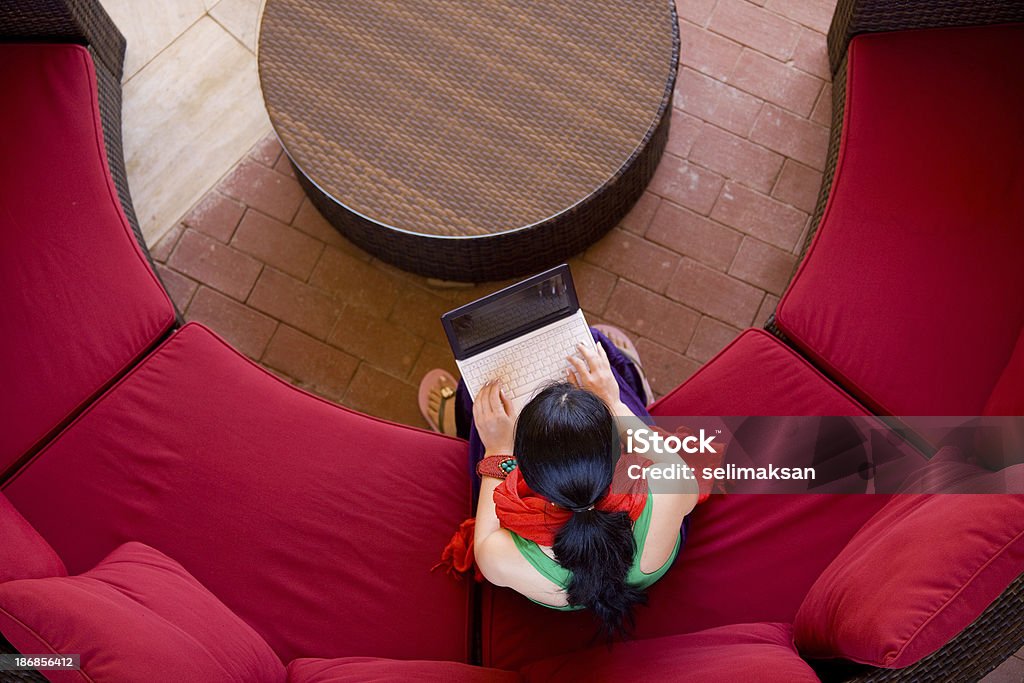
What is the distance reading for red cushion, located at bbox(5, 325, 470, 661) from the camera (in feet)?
5.46

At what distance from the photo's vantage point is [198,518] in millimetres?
1719

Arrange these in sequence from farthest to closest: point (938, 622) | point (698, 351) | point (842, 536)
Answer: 1. point (698, 351)
2. point (842, 536)
3. point (938, 622)

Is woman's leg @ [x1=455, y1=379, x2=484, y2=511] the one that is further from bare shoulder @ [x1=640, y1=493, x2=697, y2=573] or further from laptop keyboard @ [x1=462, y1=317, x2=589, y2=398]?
bare shoulder @ [x1=640, y1=493, x2=697, y2=573]

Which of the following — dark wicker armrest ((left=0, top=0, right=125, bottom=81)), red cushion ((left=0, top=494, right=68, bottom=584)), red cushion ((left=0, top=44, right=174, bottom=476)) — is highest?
dark wicker armrest ((left=0, top=0, right=125, bottom=81))

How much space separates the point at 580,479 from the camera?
1248 mm

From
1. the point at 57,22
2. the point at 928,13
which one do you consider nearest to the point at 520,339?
the point at 928,13

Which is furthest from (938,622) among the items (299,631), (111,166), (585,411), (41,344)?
(111,166)

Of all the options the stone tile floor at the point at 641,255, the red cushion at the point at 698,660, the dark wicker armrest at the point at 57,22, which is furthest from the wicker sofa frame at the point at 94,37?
the red cushion at the point at 698,660

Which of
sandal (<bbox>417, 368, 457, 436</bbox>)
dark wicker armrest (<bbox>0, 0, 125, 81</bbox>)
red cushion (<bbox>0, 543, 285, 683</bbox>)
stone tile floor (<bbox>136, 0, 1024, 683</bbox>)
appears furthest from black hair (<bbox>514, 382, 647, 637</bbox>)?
dark wicker armrest (<bbox>0, 0, 125, 81</bbox>)

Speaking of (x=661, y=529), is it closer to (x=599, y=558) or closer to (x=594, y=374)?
(x=599, y=558)

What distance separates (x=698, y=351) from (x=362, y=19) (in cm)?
124

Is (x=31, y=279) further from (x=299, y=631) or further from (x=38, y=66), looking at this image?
(x=299, y=631)

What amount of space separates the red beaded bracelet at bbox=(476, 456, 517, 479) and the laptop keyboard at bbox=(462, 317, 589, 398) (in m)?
0.14

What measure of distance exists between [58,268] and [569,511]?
4.30 ft
